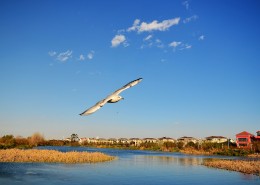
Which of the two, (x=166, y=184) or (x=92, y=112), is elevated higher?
(x=92, y=112)

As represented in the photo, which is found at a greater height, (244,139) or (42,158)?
(244,139)

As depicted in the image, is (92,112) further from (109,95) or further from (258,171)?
(258,171)

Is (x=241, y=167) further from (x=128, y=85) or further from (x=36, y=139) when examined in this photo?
(x=36, y=139)

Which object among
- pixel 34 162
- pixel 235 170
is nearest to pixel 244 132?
pixel 235 170

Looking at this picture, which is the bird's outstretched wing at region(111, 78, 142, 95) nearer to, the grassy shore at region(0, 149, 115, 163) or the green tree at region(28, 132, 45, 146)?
the grassy shore at region(0, 149, 115, 163)

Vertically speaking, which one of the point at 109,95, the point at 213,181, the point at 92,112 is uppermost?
the point at 109,95

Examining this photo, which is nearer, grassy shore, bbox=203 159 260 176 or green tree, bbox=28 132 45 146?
grassy shore, bbox=203 159 260 176

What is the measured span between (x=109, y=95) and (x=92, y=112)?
1.50 m

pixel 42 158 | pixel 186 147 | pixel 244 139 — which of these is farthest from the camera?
pixel 186 147

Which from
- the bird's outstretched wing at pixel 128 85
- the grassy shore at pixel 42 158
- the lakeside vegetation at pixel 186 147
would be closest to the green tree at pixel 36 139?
the lakeside vegetation at pixel 186 147

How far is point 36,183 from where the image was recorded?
24266mm

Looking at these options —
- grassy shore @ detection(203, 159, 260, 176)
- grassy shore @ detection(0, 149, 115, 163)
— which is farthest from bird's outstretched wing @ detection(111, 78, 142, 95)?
grassy shore @ detection(0, 149, 115, 163)

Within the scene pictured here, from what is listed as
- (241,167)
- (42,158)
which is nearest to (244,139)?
(241,167)

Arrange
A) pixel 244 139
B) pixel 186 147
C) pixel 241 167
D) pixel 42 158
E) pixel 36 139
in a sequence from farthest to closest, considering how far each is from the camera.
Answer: pixel 36 139 < pixel 186 147 < pixel 244 139 < pixel 42 158 < pixel 241 167
